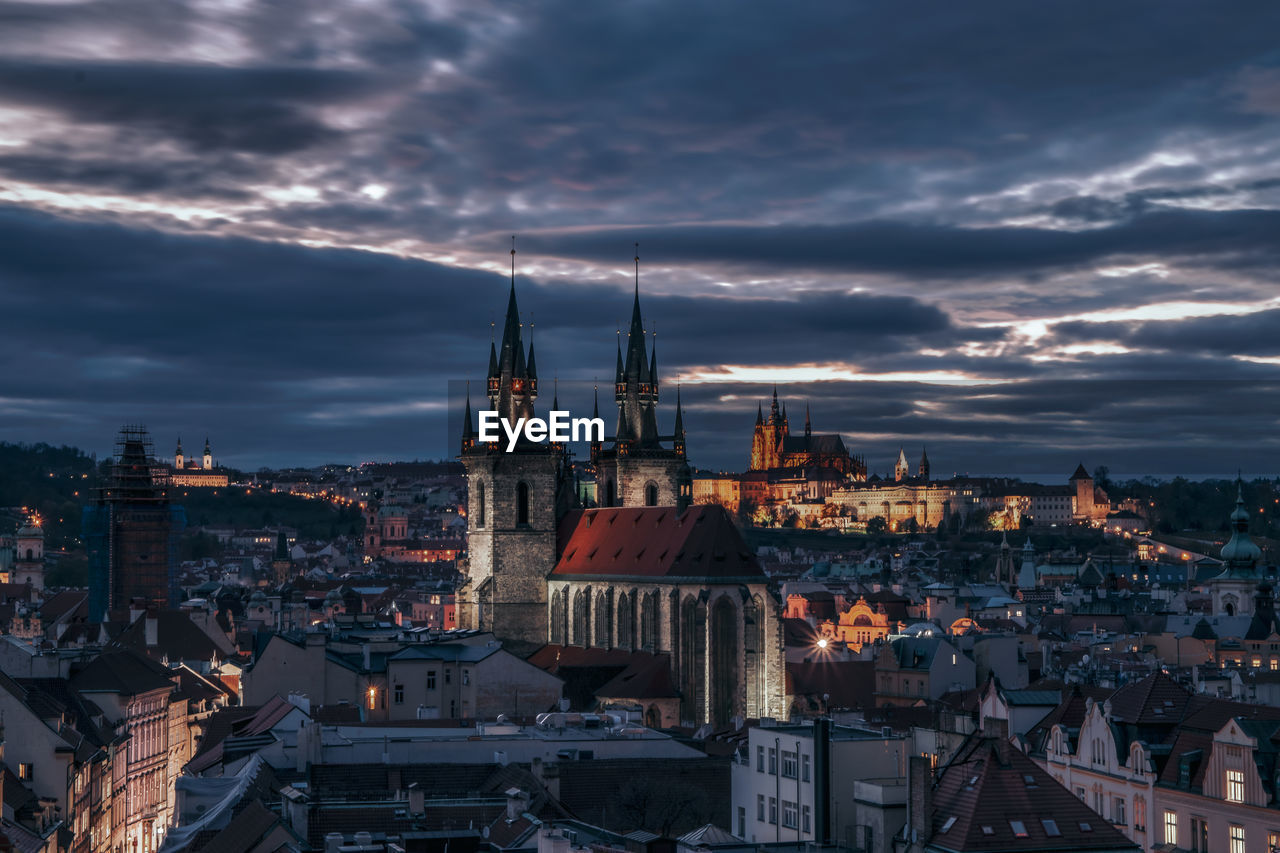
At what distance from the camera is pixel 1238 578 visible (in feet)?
567

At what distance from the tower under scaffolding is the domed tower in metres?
84.3

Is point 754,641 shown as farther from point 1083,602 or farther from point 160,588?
point 1083,602

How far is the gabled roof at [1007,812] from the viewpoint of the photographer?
133 ft

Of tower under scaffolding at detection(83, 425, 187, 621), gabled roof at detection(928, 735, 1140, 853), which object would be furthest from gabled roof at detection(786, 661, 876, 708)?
gabled roof at detection(928, 735, 1140, 853)

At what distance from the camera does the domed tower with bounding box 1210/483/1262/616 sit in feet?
553

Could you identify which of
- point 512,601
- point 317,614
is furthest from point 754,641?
point 317,614

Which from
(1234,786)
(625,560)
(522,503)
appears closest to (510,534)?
(522,503)

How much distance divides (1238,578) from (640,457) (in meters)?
72.0

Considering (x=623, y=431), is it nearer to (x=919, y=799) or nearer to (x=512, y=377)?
(x=512, y=377)

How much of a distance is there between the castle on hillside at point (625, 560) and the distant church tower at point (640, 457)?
90 mm

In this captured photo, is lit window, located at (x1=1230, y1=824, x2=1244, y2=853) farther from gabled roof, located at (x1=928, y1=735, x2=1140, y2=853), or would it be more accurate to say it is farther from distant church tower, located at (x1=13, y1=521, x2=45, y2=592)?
distant church tower, located at (x1=13, y1=521, x2=45, y2=592)

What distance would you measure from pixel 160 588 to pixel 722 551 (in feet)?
183

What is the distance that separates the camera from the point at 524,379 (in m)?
124

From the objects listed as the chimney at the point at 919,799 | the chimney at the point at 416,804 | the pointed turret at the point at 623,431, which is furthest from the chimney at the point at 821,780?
the pointed turret at the point at 623,431
